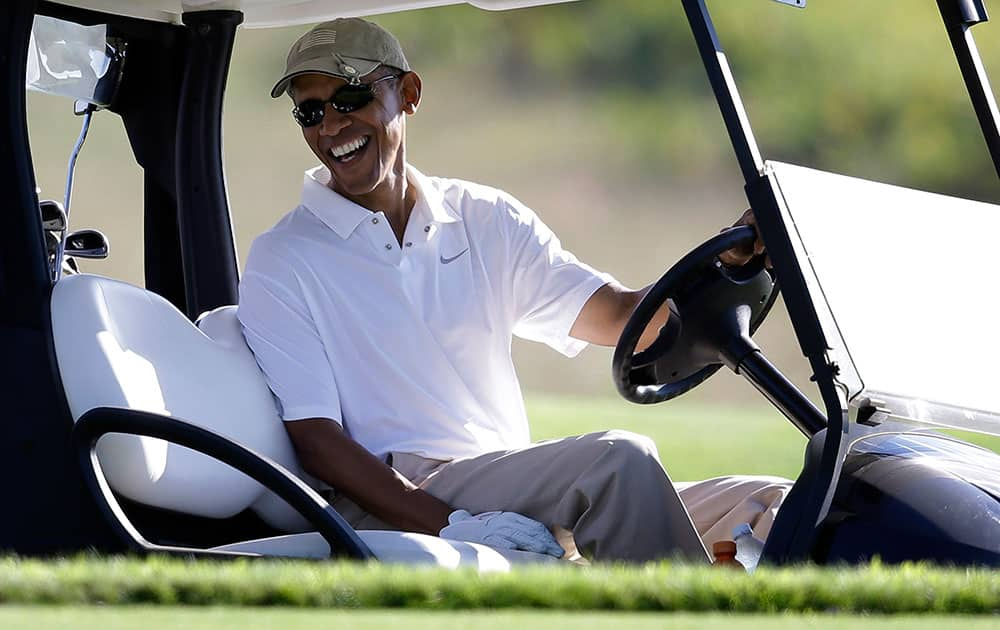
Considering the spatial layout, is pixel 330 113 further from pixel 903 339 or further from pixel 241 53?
pixel 241 53

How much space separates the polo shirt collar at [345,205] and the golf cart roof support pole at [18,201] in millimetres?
660

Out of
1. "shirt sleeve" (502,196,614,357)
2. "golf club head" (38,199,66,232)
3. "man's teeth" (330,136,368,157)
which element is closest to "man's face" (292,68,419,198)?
"man's teeth" (330,136,368,157)

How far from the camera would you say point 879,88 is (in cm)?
2625

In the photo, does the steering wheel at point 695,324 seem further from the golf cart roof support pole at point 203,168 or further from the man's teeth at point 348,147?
the golf cart roof support pole at point 203,168

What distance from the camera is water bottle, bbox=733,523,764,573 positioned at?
2.53 m

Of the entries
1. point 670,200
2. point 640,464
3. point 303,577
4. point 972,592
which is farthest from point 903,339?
point 670,200

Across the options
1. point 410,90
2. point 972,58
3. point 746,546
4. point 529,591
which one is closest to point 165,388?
point 410,90

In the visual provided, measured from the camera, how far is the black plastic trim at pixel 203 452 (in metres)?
2.50

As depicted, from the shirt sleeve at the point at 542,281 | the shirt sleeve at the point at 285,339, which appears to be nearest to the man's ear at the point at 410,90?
the shirt sleeve at the point at 542,281

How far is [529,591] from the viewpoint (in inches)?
66.7

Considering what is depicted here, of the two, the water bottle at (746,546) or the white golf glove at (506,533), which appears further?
the white golf glove at (506,533)

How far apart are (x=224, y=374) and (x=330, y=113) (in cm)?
59

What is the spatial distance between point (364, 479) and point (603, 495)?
49 centimetres

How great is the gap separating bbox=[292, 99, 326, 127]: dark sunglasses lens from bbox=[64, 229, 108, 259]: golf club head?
1.79 feet
